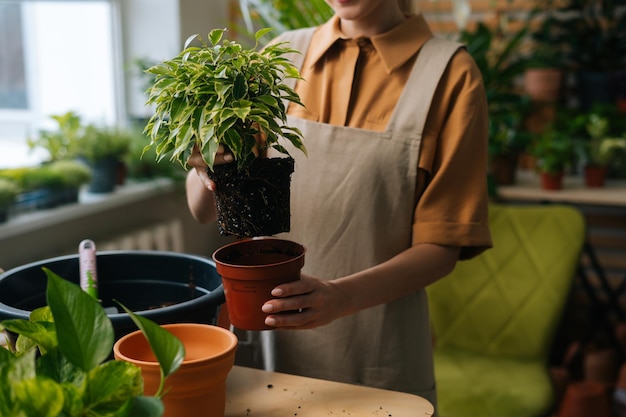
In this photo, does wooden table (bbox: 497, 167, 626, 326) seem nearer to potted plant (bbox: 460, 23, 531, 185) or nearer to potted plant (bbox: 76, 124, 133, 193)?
potted plant (bbox: 460, 23, 531, 185)

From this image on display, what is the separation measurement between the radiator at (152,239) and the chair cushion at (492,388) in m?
1.16

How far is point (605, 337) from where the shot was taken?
11.8 feet

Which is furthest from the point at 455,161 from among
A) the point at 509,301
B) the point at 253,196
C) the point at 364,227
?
the point at 509,301

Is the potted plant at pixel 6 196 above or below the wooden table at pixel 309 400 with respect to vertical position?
above

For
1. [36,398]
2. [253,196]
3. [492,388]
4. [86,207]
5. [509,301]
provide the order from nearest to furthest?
[36,398] < [253,196] < [492,388] < [509,301] < [86,207]

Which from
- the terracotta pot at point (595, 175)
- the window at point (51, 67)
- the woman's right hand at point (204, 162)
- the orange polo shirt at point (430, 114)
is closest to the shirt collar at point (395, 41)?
the orange polo shirt at point (430, 114)

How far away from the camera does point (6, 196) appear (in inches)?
86.4

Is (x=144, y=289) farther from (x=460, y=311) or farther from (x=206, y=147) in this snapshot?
(x=460, y=311)

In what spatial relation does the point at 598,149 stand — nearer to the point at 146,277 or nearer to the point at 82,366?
the point at 146,277

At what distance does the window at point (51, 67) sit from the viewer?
102 inches

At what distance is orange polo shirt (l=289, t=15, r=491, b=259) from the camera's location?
51.2 inches

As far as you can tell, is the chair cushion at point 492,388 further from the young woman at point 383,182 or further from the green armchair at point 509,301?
the young woman at point 383,182

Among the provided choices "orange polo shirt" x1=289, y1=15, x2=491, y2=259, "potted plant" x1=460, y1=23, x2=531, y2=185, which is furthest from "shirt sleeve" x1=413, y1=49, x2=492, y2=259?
"potted plant" x1=460, y1=23, x2=531, y2=185

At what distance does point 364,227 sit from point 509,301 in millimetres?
1184
